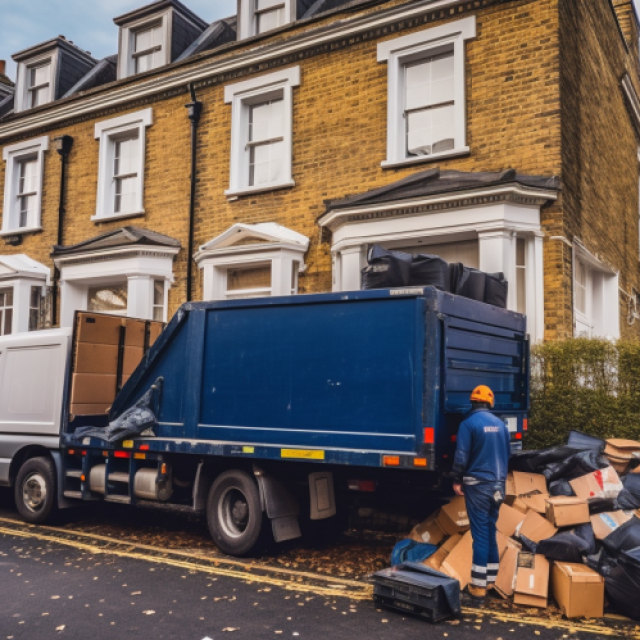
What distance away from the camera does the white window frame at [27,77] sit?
56.3 ft

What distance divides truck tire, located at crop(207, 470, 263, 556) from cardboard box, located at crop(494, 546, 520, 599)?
2.24m

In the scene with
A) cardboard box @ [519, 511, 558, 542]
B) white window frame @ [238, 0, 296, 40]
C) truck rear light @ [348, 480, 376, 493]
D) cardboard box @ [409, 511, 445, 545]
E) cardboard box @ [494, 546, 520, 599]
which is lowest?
cardboard box @ [494, 546, 520, 599]

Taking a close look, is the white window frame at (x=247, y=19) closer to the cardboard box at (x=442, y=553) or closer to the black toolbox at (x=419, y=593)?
the cardboard box at (x=442, y=553)

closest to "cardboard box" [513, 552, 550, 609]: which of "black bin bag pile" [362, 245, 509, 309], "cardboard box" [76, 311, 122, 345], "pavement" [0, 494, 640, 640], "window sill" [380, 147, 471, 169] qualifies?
"pavement" [0, 494, 640, 640]

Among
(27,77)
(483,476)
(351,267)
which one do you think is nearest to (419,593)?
(483,476)

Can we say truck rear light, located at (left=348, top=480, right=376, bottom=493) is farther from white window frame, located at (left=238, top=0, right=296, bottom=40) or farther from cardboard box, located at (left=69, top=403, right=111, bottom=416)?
white window frame, located at (left=238, top=0, right=296, bottom=40)

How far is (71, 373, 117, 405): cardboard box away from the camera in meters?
8.70

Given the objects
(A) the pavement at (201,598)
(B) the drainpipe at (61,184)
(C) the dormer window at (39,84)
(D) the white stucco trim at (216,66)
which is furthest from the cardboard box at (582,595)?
(C) the dormer window at (39,84)

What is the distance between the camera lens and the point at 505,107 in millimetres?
10789

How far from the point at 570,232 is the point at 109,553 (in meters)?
7.55

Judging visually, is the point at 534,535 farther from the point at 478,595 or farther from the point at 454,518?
the point at 478,595

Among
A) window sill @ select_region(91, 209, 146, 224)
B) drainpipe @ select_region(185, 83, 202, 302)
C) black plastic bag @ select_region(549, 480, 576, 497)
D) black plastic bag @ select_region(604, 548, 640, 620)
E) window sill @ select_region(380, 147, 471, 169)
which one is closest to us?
black plastic bag @ select_region(604, 548, 640, 620)

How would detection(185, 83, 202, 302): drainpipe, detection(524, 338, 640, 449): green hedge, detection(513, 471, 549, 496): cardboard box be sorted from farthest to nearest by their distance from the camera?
detection(185, 83, 202, 302): drainpipe
detection(524, 338, 640, 449): green hedge
detection(513, 471, 549, 496): cardboard box

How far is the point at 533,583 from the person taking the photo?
5.64 metres
